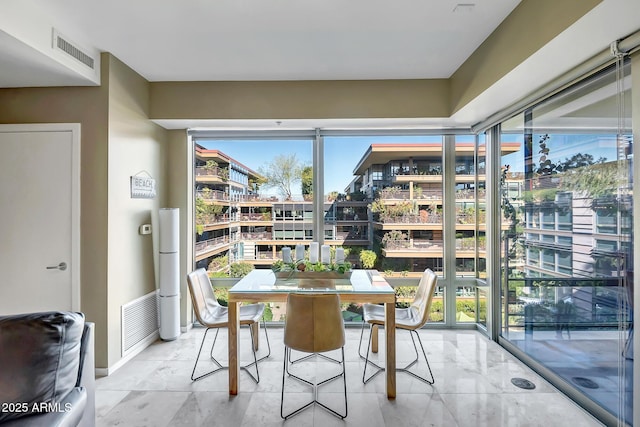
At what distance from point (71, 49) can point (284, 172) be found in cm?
228

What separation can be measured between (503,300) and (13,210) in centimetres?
480

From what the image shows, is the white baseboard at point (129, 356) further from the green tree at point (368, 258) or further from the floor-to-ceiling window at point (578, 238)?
the floor-to-ceiling window at point (578, 238)

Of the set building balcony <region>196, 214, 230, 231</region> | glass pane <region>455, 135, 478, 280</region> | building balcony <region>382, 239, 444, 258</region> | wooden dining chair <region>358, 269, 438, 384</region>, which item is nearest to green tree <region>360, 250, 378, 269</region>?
building balcony <region>382, 239, 444, 258</region>

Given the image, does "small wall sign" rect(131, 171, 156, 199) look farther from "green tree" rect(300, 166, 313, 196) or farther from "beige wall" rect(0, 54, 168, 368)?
"green tree" rect(300, 166, 313, 196)

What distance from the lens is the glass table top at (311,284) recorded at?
2.57 meters

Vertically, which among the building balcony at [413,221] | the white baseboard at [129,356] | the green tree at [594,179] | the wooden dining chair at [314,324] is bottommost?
the white baseboard at [129,356]

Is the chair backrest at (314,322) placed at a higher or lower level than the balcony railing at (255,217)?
lower

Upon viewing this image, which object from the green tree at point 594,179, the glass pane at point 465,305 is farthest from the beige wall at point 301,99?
the glass pane at point 465,305

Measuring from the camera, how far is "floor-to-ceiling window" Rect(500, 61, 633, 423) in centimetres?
196

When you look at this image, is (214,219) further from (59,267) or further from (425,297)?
(425,297)

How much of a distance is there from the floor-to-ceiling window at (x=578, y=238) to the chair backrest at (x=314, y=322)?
181 cm

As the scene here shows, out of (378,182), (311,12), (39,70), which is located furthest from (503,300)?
(39,70)

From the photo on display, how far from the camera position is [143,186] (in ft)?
10.6

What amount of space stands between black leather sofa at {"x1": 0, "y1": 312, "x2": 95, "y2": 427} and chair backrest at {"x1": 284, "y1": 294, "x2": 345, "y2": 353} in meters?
1.22
